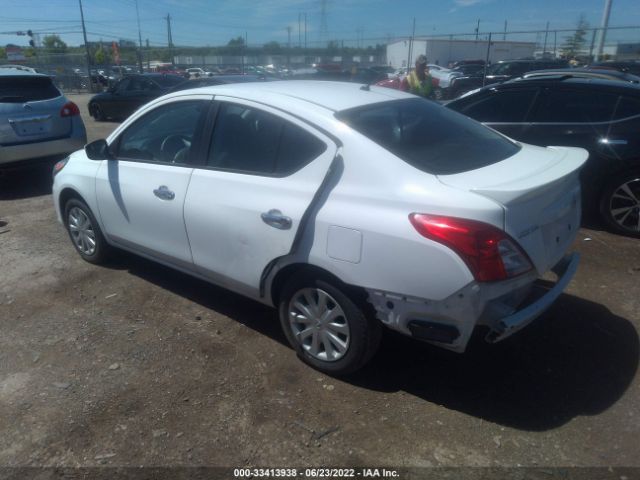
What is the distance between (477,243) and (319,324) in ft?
3.65

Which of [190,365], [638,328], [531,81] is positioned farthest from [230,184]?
[531,81]

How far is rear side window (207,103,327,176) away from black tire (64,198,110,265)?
177 centimetres

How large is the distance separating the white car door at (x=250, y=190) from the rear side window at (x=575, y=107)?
367 cm

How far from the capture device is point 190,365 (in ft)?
10.9

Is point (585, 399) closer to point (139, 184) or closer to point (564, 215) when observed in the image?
point (564, 215)

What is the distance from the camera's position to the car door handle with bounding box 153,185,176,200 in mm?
3616

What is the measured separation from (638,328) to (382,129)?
2.33m

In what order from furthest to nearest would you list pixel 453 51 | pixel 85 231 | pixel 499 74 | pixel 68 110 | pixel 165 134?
pixel 453 51 < pixel 499 74 < pixel 68 110 < pixel 85 231 < pixel 165 134

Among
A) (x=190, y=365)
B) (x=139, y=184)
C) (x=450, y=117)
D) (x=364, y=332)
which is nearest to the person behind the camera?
(x=364, y=332)

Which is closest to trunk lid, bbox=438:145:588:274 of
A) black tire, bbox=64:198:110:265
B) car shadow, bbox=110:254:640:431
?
car shadow, bbox=110:254:640:431

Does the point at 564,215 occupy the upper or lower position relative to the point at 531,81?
→ lower

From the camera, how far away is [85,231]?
15.6 ft

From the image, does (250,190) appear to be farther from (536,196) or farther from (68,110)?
(68,110)

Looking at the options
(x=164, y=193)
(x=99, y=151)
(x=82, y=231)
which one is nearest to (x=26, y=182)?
(x=82, y=231)
